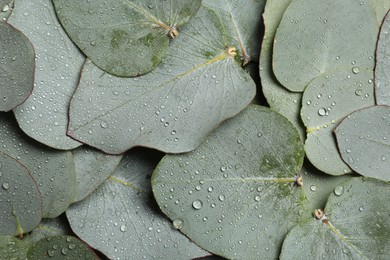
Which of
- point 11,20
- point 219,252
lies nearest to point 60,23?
point 11,20

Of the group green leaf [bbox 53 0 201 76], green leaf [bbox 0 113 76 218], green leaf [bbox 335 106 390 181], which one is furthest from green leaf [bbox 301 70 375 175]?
green leaf [bbox 0 113 76 218]

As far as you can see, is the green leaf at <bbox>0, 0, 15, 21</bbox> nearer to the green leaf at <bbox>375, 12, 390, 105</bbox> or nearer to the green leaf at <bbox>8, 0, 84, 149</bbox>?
the green leaf at <bbox>8, 0, 84, 149</bbox>

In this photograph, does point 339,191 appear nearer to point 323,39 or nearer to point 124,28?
point 323,39

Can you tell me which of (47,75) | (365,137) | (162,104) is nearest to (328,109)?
(365,137)

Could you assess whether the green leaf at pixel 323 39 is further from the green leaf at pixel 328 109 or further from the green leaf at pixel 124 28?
the green leaf at pixel 124 28

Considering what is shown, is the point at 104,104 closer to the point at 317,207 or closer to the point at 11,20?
the point at 11,20
